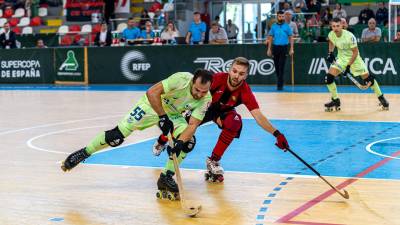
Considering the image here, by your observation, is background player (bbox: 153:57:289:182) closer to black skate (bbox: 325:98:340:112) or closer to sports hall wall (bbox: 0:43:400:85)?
black skate (bbox: 325:98:340:112)

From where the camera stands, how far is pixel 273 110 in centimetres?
1653

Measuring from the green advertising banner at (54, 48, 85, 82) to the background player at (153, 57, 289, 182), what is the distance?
17.6 metres

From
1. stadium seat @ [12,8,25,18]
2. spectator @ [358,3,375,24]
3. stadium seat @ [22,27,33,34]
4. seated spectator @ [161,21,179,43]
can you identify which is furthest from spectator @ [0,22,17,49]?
spectator @ [358,3,375,24]

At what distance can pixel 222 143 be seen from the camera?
9.05m

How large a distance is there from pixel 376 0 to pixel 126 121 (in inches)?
685

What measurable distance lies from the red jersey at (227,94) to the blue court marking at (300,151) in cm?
111

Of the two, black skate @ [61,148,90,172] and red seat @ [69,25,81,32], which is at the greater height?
red seat @ [69,25,81,32]

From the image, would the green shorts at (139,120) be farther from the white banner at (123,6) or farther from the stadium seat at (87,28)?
the white banner at (123,6)

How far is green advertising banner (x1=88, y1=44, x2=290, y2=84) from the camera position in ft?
76.8

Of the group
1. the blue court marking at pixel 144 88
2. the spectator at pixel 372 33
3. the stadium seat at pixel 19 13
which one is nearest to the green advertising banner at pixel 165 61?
the blue court marking at pixel 144 88

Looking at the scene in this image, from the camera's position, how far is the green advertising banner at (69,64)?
85.6 ft

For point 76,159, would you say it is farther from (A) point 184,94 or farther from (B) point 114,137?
(A) point 184,94

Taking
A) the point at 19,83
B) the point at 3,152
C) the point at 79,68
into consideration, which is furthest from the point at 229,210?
the point at 19,83

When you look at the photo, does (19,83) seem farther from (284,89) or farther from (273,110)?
(273,110)
